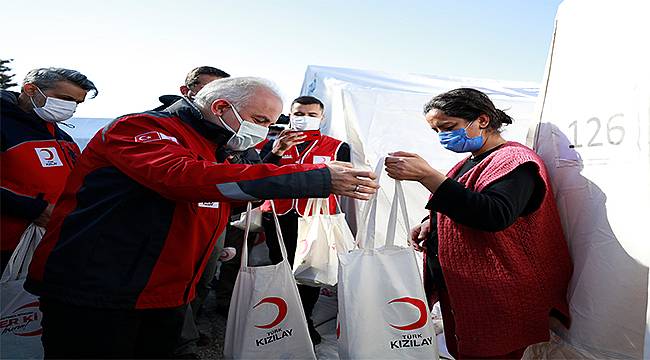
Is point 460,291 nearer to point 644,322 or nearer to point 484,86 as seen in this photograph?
point 644,322

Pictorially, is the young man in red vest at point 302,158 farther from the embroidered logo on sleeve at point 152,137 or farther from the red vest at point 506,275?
the embroidered logo on sleeve at point 152,137

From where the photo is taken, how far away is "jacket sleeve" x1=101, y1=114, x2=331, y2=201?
1249 mm

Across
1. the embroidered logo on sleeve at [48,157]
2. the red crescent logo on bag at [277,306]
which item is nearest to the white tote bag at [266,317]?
the red crescent logo on bag at [277,306]

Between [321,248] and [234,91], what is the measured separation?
1607 millimetres

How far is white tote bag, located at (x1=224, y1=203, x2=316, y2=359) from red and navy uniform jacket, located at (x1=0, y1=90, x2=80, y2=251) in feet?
3.61

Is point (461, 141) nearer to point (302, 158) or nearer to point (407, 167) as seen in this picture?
point (407, 167)

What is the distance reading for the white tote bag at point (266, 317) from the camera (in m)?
1.89

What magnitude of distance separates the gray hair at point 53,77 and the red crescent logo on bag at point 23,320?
1.12m

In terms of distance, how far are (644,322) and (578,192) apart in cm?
46

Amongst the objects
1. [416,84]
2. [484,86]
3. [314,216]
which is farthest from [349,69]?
[314,216]

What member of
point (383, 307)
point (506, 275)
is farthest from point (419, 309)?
point (506, 275)

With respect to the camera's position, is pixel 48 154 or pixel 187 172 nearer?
pixel 187 172

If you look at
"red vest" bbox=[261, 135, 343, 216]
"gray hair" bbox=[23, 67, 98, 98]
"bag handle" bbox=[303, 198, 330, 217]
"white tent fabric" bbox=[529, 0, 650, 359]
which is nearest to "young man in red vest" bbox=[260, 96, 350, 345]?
"red vest" bbox=[261, 135, 343, 216]

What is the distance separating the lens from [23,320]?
2.20 metres
